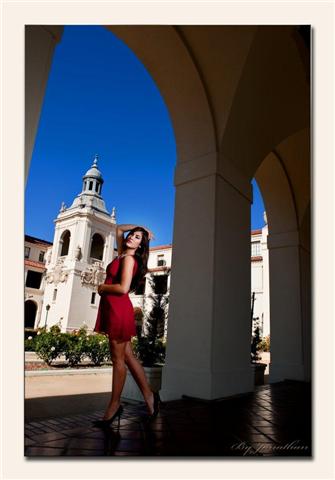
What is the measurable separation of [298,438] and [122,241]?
1.98 meters

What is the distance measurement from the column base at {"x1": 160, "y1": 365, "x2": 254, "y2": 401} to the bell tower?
1940cm

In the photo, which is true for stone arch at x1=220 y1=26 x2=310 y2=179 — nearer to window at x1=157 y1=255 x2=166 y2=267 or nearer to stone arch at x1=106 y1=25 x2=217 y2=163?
stone arch at x1=106 y1=25 x2=217 y2=163

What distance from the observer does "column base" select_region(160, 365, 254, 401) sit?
415cm

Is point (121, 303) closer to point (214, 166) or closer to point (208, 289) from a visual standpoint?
point (208, 289)

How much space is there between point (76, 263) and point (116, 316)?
25.4 meters

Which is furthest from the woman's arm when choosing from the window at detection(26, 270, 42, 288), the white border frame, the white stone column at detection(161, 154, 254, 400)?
the window at detection(26, 270, 42, 288)

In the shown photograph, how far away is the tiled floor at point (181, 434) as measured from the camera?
2211 mm

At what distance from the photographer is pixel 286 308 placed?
7504 mm

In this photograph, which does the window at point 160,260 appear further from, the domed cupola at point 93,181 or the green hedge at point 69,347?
the green hedge at point 69,347
